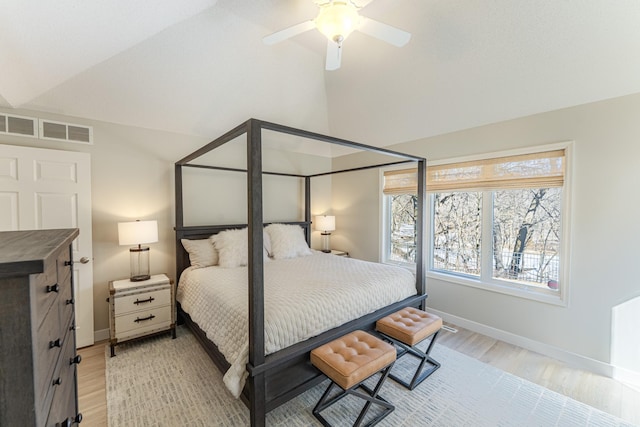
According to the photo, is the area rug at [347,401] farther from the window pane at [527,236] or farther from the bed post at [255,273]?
the window pane at [527,236]

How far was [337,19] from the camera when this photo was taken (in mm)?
1665

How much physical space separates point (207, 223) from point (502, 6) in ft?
12.2

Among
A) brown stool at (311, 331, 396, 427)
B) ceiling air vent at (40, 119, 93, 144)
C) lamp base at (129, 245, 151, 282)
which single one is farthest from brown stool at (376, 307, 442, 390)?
ceiling air vent at (40, 119, 93, 144)

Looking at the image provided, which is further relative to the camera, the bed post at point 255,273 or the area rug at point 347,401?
the area rug at point 347,401

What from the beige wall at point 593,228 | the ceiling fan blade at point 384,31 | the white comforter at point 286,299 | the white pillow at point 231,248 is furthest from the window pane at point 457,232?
the white pillow at point 231,248

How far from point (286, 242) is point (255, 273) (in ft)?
6.99

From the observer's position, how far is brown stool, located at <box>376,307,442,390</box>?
6.88ft

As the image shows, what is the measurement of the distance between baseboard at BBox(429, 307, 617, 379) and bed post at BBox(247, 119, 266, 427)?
8.68 feet

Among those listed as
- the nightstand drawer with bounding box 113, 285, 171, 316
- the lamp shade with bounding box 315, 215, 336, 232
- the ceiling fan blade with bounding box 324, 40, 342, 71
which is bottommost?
the nightstand drawer with bounding box 113, 285, 171, 316

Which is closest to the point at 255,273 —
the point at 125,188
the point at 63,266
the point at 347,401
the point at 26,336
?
the point at 63,266

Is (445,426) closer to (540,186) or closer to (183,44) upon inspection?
(540,186)

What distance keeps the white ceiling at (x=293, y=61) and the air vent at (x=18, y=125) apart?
5.0 inches

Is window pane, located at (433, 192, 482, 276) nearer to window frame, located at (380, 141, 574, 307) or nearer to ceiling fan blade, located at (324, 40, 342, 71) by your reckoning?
window frame, located at (380, 141, 574, 307)

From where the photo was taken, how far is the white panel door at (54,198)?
2340 millimetres
